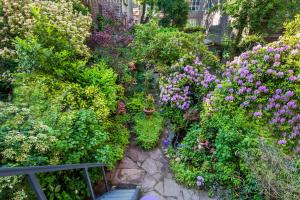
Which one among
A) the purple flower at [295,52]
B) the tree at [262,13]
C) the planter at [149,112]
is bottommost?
the planter at [149,112]

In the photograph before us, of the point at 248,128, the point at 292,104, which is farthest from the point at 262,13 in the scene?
the point at 248,128

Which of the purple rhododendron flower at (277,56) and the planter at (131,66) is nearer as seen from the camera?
the purple rhododendron flower at (277,56)

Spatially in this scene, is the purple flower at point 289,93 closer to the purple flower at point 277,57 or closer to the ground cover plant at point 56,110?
the purple flower at point 277,57

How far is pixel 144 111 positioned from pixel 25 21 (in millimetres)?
3032

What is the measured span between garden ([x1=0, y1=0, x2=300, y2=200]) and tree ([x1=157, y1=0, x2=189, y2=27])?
4.36 meters

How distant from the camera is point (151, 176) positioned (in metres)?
3.75

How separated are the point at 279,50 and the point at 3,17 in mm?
5187

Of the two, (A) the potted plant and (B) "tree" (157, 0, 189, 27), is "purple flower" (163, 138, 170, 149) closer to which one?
(A) the potted plant

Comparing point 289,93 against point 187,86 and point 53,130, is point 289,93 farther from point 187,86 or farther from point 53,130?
point 53,130

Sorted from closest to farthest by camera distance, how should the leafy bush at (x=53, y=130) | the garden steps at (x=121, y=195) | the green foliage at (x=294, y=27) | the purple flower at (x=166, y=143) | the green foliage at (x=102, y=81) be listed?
1. the leafy bush at (x=53, y=130)
2. the garden steps at (x=121, y=195)
3. the green foliage at (x=294, y=27)
4. the green foliage at (x=102, y=81)
5. the purple flower at (x=166, y=143)

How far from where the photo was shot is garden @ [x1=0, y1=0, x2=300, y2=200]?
262 cm

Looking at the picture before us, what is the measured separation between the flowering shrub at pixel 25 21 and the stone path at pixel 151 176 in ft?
8.44

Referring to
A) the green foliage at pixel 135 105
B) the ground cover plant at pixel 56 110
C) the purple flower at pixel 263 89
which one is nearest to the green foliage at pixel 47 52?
the ground cover plant at pixel 56 110

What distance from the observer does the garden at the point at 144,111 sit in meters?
2.62
